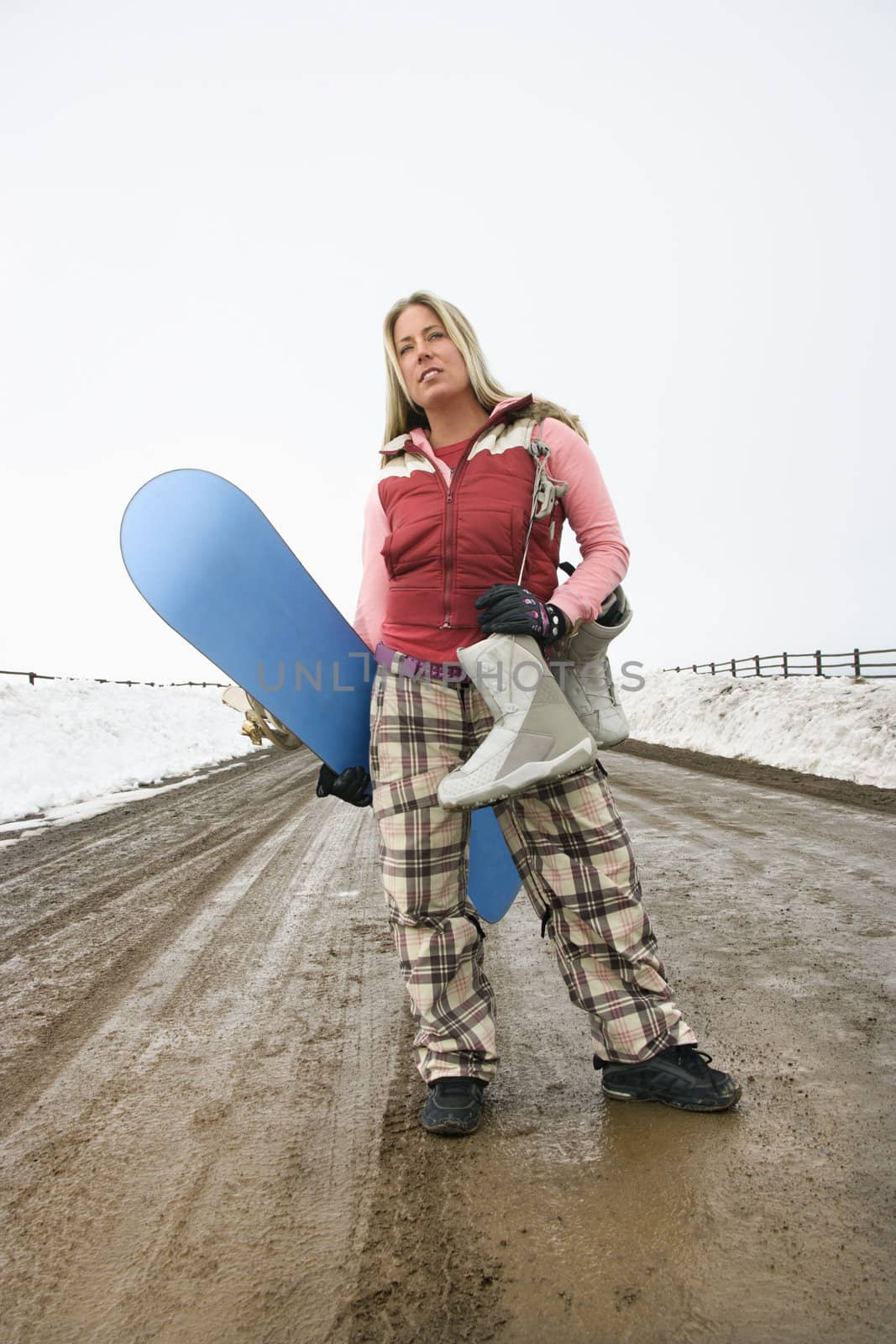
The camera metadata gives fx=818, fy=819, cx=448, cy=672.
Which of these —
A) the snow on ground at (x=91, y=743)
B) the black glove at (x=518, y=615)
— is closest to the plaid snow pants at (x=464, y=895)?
the black glove at (x=518, y=615)

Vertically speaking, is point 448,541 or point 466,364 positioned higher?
point 466,364

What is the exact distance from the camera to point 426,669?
194 cm

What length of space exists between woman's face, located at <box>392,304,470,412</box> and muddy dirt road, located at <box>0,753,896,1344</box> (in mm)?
1728

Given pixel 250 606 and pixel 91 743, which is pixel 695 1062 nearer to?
pixel 250 606

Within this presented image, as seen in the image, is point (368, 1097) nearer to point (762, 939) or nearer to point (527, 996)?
point (527, 996)

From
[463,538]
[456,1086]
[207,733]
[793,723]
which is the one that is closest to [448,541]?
[463,538]

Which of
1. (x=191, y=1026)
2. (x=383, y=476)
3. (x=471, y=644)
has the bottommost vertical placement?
(x=191, y=1026)

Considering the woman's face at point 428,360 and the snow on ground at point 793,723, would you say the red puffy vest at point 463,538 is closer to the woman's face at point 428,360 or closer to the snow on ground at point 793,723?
the woman's face at point 428,360

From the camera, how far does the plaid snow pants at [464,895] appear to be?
1833mm

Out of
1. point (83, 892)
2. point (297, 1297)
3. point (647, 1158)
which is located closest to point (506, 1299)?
point (297, 1297)

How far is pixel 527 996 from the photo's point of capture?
2607 millimetres

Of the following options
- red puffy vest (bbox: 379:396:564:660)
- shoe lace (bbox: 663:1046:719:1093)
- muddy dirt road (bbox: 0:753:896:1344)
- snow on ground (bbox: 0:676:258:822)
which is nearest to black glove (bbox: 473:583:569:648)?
red puffy vest (bbox: 379:396:564:660)

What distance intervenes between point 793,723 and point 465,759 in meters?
11.4

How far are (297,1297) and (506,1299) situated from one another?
331 millimetres
